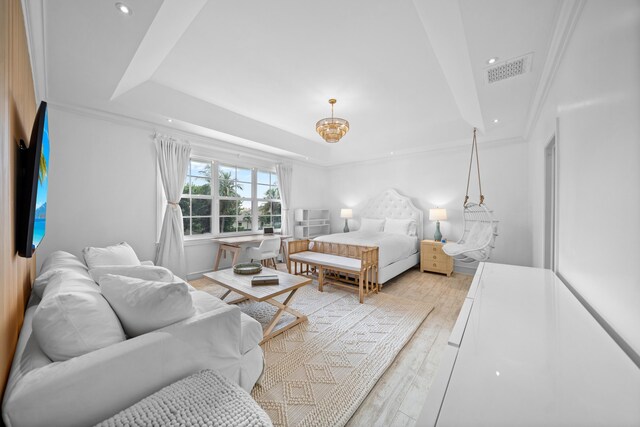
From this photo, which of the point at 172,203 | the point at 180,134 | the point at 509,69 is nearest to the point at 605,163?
the point at 509,69

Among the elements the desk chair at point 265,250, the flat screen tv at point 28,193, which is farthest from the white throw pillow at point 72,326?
the desk chair at point 265,250

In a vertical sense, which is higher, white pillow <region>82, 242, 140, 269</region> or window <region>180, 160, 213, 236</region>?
window <region>180, 160, 213, 236</region>

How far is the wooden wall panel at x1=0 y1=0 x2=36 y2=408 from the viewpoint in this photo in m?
0.96

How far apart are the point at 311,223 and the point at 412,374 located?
4.48 metres

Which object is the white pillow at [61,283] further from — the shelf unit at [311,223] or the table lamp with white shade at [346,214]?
the table lamp with white shade at [346,214]

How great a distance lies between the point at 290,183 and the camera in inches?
225

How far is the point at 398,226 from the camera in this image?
502 cm

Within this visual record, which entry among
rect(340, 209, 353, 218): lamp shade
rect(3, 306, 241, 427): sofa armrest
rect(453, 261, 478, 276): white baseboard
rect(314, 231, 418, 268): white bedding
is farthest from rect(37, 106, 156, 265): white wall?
rect(453, 261, 478, 276): white baseboard

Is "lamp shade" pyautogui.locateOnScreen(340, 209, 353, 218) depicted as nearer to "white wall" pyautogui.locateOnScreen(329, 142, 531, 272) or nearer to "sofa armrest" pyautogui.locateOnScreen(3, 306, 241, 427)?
"white wall" pyautogui.locateOnScreen(329, 142, 531, 272)

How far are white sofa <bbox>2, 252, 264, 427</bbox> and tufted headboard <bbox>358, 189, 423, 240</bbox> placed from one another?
4.40m

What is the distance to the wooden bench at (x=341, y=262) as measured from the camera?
3.30m

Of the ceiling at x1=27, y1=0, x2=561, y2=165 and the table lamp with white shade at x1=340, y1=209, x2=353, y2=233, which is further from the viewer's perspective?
the table lamp with white shade at x1=340, y1=209, x2=353, y2=233

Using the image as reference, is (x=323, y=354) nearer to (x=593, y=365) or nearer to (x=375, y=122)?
(x=593, y=365)

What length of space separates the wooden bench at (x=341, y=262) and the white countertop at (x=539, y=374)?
7.07 feet
